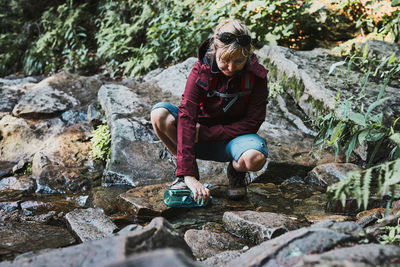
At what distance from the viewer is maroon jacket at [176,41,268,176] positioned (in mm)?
2982

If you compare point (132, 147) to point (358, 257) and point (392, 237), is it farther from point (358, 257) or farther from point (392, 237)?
point (358, 257)

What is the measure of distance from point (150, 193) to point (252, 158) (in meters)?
1.03

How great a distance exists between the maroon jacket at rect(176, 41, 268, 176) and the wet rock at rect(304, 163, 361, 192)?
0.92m

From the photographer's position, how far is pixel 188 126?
9.94 feet

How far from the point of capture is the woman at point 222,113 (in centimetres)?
287

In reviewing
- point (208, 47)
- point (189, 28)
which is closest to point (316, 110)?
point (208, 47)

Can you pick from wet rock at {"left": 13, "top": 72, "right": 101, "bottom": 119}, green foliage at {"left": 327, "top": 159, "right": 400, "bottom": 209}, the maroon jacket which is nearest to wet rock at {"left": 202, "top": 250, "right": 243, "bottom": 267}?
green foliage at {"left": 327, "top": 159, "right": 400, "bottom": 209}

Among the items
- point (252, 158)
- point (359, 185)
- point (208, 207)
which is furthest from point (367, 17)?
point (359, 185)

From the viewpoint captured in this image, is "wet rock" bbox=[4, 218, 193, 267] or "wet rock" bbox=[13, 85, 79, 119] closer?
"wet rock" bbox=[4, 218, 193, 267]

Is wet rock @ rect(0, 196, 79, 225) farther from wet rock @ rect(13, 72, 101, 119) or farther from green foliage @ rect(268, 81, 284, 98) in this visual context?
green foliage @ rect(268, 81, 284, 98)

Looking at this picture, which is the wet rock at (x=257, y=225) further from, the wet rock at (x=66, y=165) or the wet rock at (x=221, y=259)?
the wet rock at (x=66, y=165)

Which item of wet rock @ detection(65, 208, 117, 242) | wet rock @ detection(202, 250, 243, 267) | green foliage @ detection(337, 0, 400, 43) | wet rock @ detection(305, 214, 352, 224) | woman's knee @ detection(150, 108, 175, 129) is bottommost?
wet rock @ detection(305, 214, 352, 224)

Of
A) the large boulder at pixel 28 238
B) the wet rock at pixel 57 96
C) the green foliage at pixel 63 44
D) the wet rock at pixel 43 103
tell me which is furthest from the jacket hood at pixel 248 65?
the green foliage at pixel 63 44

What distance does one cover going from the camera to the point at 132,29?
849 cm
